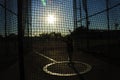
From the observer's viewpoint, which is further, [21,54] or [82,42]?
[82,42]

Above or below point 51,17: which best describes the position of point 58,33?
below

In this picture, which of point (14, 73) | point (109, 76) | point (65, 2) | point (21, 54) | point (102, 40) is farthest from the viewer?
point (102, 40)

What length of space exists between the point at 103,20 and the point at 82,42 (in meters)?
3.88

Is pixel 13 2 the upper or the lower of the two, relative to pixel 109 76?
upper

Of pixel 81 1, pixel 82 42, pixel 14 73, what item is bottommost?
pixel 14 73

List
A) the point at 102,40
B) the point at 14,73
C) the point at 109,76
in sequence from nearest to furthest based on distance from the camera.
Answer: the point at 109,76 → the point at 14,73 → the point at 102,40

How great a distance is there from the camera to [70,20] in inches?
141

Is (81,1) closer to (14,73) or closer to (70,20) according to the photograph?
(14,73)

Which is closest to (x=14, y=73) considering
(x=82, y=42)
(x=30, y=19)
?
(x=30, y=19)

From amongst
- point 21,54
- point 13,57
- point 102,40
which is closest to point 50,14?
point 21,54

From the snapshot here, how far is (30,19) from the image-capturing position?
315 centimetres

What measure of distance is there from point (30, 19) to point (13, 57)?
6.18 meters

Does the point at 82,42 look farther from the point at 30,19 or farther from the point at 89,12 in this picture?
the point at 30,19

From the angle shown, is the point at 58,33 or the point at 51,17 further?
the point at 58,33
